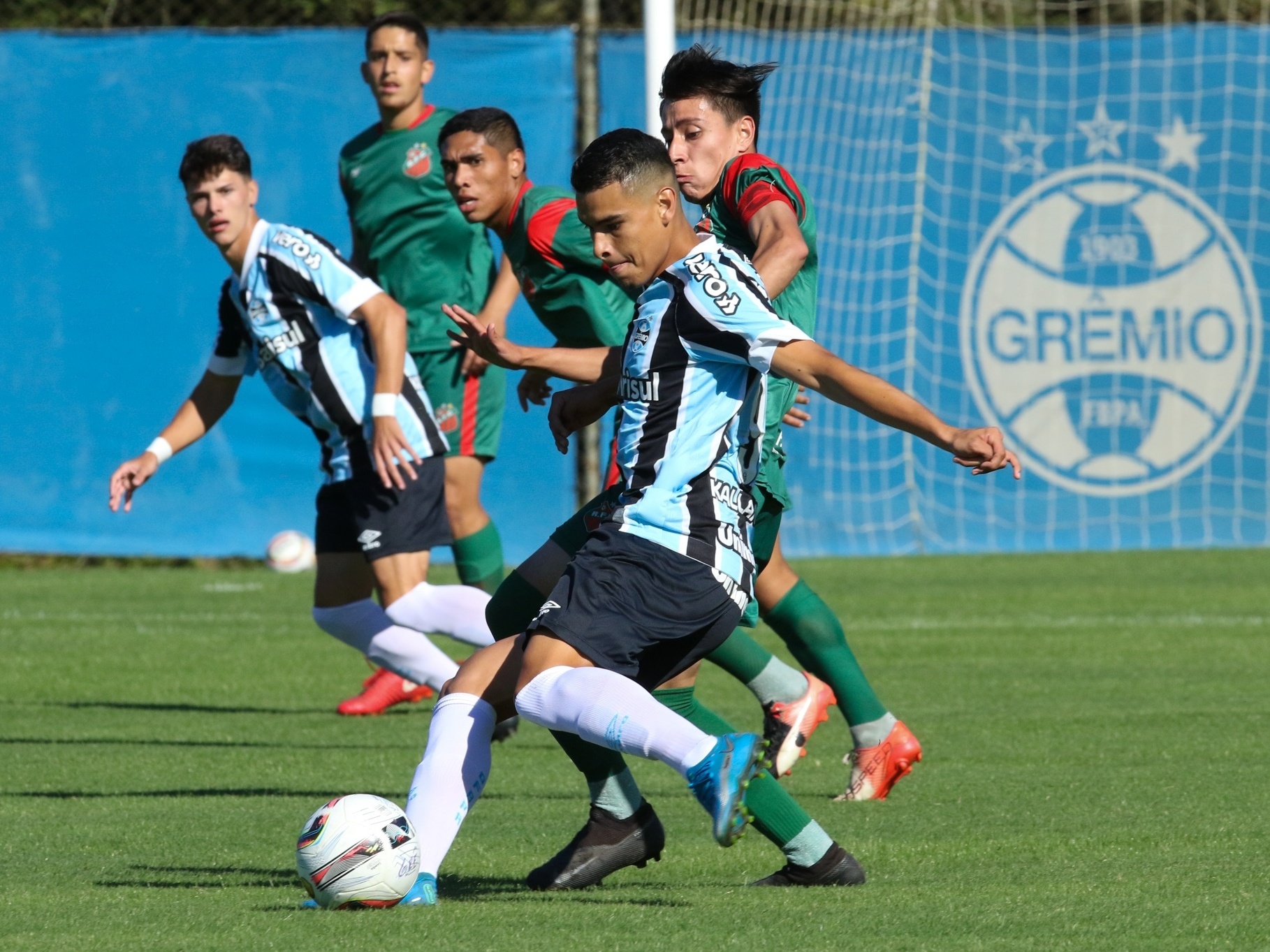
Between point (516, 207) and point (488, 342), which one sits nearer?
point (488, 342)

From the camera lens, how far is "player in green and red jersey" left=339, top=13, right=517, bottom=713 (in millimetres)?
7633

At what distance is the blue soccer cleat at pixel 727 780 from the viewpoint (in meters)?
3.25

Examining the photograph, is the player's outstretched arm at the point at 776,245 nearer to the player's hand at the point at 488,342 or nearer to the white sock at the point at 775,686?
the player's hand at the point at 488,342

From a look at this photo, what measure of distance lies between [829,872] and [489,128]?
9.33 ft

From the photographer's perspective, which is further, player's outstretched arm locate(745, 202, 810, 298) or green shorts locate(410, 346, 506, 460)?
green shorts locate(410, 346, 506, 460)

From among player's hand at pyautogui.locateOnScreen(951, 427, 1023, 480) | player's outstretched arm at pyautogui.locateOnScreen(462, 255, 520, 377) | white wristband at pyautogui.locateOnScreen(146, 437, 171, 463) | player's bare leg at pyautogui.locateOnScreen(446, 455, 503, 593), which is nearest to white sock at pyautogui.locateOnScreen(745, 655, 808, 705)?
player's hand at pyautogui.locateOnScreen(951, 427, 1023, 480)

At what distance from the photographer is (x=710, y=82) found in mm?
4680

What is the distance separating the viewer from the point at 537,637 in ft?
11.9

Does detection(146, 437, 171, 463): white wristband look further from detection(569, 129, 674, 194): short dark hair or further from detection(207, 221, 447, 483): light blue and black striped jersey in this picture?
detection(569, 129, 674, 194): short dark hair

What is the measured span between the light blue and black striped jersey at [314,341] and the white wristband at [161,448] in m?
0.31

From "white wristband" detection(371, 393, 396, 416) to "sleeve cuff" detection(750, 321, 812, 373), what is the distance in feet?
7.63

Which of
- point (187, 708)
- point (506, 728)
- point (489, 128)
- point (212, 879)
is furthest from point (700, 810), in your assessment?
point (187, 708)

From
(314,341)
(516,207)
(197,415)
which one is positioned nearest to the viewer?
(516,207)

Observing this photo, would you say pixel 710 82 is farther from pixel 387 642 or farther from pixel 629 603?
pixel 387 642
